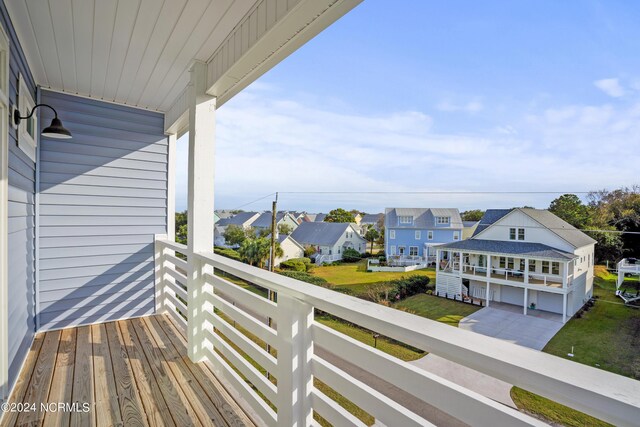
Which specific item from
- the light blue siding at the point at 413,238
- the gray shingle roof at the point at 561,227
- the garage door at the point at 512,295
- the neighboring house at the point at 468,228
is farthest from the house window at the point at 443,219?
the gray shingle roof at the point at 561,227

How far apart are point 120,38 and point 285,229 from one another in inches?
159

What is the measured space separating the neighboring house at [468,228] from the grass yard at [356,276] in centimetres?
73

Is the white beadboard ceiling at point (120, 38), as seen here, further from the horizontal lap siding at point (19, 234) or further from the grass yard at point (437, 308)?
the grass yard at point (437, 308)

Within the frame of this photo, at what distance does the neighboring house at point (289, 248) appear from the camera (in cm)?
532

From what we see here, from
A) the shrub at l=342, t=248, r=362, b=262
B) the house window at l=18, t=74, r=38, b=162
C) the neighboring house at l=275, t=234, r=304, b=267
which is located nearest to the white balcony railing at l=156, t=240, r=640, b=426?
the house window at l=18, t=74, r=38, b=162

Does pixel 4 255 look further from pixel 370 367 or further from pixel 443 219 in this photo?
pixel 443 219

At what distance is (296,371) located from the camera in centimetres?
129

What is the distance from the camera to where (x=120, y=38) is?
196cm

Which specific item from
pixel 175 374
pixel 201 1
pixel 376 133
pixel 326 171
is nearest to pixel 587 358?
pixel 175 374

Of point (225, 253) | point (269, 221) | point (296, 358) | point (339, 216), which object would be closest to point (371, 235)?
point (339, 216)

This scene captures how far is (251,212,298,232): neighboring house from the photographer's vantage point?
5541 mm

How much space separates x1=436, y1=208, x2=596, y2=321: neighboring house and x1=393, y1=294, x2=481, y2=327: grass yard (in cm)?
18

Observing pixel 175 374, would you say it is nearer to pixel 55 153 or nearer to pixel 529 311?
pixel 55 153

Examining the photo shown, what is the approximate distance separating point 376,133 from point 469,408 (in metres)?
7.24
